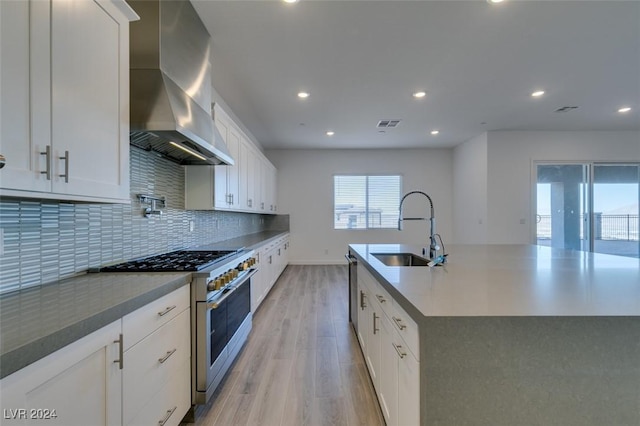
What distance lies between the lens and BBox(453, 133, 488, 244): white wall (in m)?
5.70

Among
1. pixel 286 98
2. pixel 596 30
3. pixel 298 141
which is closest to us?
pixel 596 30

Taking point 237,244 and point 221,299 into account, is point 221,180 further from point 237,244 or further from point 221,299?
point 221,299

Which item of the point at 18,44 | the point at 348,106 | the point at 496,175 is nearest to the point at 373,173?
the point at 496,175

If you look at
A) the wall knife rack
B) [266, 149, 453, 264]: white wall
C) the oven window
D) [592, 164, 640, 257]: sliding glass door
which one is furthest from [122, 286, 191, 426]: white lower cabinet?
[592, 164, 640, 257]: sliding glass door

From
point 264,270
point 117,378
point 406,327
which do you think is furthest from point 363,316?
point 264,270

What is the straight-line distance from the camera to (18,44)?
3.17ft

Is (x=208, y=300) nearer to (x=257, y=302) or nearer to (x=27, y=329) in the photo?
(x=27, y=329)

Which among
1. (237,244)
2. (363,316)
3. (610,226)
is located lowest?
(363,316)

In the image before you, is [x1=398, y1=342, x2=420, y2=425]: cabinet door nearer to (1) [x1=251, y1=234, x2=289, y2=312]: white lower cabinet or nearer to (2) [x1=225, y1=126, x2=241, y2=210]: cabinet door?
(1) [x1=251, y1=234, x2=289, y2=312]: white lower cabinet

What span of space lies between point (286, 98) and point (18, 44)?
10.3 feet

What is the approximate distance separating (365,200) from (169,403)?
6.15m

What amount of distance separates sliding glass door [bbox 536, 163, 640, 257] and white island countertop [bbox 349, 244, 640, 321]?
4.32 metres

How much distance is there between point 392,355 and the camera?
1.40m

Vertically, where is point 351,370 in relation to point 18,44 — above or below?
below
